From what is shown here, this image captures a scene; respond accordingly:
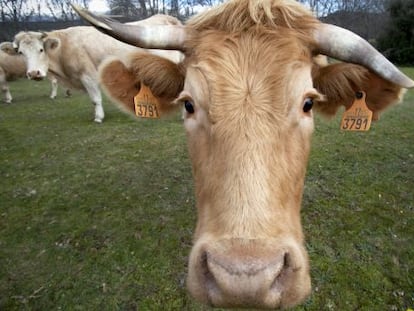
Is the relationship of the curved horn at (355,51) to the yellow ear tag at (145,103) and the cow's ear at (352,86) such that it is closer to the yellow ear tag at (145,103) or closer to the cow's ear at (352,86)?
the cow's ear at (352,86)

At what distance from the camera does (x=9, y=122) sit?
10.0 metres

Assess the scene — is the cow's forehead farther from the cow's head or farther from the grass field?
the cow's head

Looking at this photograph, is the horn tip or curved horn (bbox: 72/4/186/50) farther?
curved horn (bbox: 72/4/186/50)

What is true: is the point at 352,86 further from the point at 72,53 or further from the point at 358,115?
the point at 72,53

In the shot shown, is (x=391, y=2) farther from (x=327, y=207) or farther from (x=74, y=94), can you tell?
(x=327, y=207)

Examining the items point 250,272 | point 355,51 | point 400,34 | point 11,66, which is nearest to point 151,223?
point 250,272

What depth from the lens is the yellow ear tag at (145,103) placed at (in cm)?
269

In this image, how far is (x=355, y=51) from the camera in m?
2.02

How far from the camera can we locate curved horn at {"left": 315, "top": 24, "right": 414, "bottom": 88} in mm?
1985

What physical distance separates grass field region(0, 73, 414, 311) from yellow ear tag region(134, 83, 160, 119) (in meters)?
1.71

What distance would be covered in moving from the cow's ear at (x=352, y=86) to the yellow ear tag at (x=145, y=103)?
1359 millimetres

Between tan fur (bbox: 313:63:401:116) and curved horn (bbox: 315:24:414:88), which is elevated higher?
curved horn (bbox: 315:24:414:88)

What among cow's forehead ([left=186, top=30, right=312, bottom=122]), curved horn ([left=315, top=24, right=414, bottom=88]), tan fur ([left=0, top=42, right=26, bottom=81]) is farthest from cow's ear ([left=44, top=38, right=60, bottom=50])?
curved horn ([left=315, top=24, right=414, bottom=88])

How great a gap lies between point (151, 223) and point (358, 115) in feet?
9.44
